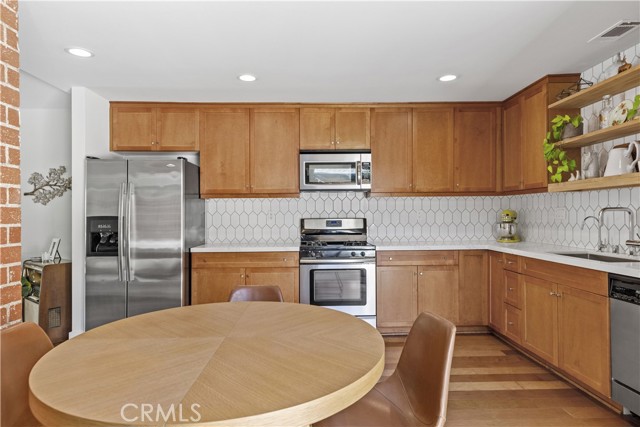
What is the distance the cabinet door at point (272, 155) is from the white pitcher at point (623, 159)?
2633mm

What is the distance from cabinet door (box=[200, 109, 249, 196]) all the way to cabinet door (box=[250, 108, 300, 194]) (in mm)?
97

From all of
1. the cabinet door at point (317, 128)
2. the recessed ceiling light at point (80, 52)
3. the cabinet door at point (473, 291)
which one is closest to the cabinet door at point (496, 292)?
the cabinet door at point (473, 291)

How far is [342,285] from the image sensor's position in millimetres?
3496

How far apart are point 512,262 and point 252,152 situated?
2763mm

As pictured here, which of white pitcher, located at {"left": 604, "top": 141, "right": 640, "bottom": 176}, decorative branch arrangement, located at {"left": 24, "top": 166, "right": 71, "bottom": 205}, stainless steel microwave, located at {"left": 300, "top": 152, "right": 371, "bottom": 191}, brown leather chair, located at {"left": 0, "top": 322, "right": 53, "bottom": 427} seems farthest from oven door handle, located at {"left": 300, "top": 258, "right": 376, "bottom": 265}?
decorative branch arrangement, located at {"left": 24, "top": 166, "right": 71, "bottom": 205}

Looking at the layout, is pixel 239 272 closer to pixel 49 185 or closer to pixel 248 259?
pixel 248 259

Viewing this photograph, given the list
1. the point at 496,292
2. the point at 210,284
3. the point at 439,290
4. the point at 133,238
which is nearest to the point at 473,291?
the point at 496,292

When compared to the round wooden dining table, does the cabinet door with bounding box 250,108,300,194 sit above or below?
above

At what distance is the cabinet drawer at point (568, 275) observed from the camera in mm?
2131

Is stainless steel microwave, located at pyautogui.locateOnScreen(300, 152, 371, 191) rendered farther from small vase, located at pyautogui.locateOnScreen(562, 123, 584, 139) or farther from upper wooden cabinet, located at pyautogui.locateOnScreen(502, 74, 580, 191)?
small vase, located at pyautogui.locateOnScreen(562, 123, 584, 139)

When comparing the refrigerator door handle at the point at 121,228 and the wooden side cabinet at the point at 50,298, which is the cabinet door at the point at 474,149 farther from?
the wooden side cabinet at the point at 50,298

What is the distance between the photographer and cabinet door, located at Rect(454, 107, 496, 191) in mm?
3820

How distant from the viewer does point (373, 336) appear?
4.37ft

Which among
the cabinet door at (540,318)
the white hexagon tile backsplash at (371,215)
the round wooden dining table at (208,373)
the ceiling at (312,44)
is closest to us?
the round wooden dining table at (208,373)
